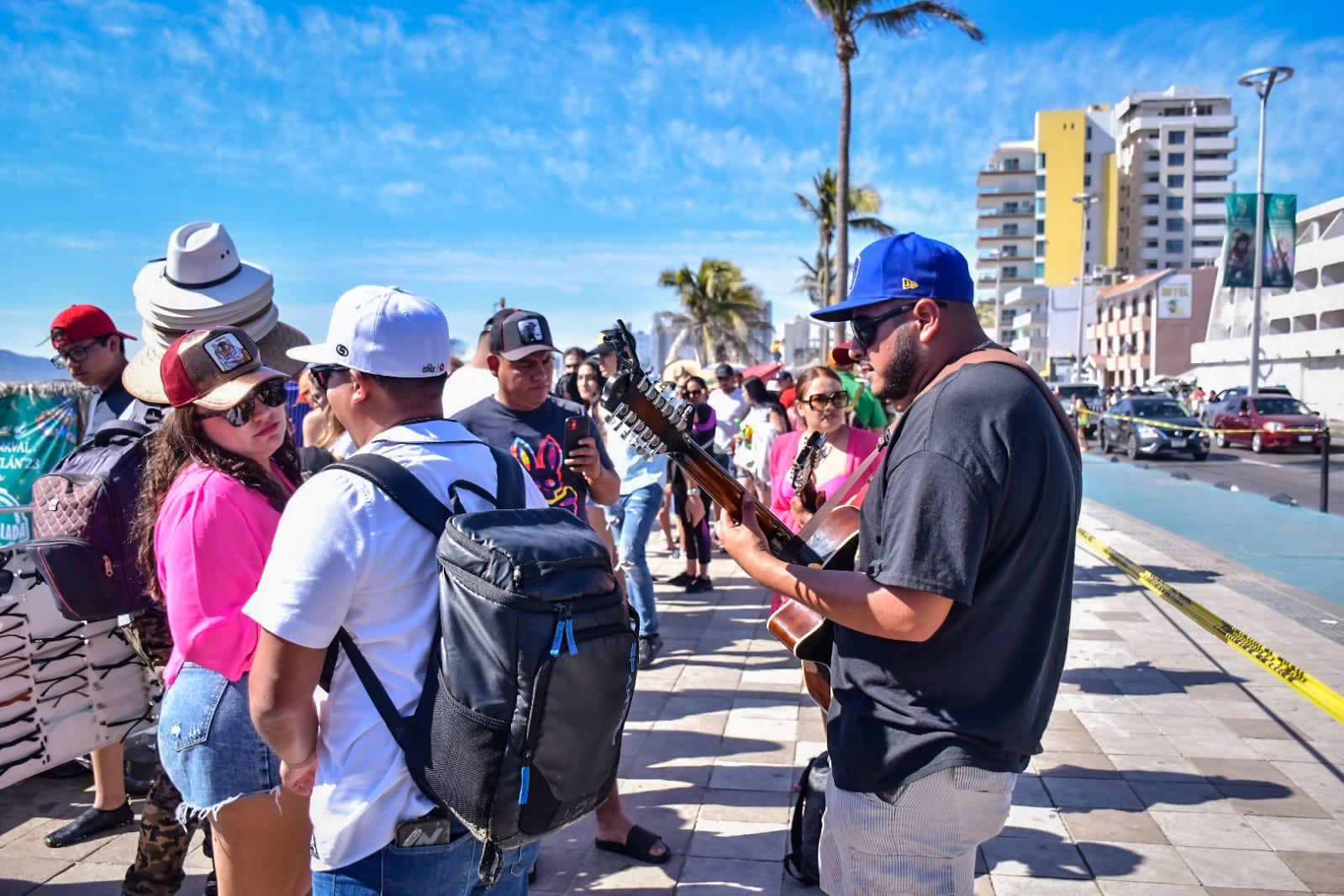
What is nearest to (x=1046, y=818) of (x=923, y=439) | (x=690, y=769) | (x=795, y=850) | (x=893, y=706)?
(x=795, y=850)

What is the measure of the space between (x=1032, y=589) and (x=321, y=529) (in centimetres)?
144

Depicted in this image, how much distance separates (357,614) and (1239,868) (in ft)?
11.3

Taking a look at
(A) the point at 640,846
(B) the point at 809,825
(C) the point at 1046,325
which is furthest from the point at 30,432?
(C) the point at 1046,325

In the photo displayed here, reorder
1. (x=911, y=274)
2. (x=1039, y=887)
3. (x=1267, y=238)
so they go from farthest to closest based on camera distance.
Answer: (x=1267, y=238), (x=1039, y=887), (x=911, y=274)

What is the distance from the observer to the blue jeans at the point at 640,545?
20.0 ft

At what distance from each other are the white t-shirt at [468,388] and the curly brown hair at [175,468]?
209 cm

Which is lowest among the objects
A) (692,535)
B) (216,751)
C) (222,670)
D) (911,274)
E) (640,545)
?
(692,535)

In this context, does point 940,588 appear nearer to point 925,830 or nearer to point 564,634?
point 925,830

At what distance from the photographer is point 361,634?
1739mm

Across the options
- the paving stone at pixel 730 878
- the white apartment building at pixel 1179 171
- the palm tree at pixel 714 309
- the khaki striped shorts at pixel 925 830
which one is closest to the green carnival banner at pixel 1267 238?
the palm tree at pixel 714 309

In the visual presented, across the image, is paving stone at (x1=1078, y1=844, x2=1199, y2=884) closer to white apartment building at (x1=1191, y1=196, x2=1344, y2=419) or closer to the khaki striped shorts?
the khaki striped shorts

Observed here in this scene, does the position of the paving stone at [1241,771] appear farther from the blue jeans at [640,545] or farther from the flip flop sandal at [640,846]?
the blue jeans at [640,545]

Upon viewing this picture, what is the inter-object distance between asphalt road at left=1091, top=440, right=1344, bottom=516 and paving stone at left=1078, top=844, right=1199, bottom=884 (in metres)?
11.7

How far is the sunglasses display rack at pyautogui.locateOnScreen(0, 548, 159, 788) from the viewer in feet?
11.8
